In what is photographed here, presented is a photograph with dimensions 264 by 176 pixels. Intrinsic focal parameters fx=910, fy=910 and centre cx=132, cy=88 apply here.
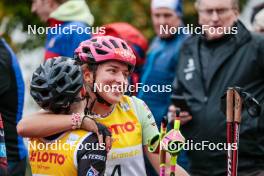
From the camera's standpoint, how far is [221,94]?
7.57 meters

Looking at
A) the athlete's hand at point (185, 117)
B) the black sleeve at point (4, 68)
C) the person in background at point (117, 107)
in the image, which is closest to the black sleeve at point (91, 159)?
the person in background at point (117, 107)

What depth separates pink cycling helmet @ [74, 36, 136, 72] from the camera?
5.89 metres

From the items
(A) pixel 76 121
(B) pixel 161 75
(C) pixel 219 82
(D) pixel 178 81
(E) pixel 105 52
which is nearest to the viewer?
(A) pixel 76 121

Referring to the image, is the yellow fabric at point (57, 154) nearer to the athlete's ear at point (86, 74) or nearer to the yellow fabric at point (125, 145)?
the yellow fabric at point (125, 145)

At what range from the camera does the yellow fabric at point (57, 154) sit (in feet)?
17.5

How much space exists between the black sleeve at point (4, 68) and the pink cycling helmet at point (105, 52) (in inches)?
62.4

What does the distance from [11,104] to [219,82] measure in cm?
175

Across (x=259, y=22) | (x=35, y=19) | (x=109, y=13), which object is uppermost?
(x=109, y=13)

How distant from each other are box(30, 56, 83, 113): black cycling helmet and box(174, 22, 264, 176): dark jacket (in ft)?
7.23

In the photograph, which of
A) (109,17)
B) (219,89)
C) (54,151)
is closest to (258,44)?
(219,89)

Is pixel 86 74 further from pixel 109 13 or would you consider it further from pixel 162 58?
pixel 109 13

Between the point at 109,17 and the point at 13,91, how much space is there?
632 cm

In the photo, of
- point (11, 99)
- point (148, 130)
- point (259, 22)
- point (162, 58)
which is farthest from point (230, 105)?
point (259, 22)

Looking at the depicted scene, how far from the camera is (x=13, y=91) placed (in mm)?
7570
